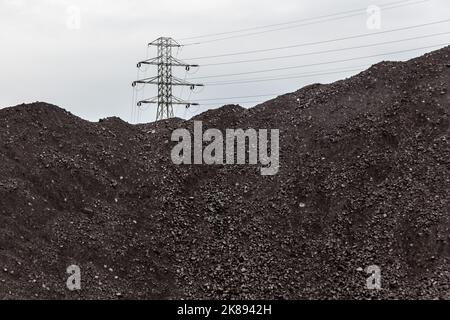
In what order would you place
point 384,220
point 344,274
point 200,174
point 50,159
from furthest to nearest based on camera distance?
point 200,174, point 50,159, point 384,220, point 344,274

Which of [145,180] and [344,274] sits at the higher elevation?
[145,180]

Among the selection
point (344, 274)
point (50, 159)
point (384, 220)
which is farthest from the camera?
point (50, 159)

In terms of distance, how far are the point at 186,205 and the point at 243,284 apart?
3.73 m

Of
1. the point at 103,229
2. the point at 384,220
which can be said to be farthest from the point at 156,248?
the point at 384,220

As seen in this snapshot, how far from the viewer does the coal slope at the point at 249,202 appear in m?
17.8

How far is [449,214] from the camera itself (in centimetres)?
1852

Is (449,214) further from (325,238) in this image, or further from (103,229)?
(103,229)

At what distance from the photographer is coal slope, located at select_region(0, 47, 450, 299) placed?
17.8 m

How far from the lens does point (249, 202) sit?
21031 millimetres

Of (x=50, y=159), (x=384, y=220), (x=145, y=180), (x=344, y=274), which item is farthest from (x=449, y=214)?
(x=50, y=159)

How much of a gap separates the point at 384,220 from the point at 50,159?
29.6 ft

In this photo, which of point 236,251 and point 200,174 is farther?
point 200,174

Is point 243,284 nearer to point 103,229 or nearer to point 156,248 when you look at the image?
point 156,248

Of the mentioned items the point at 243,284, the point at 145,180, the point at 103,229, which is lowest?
the point at 243,284
